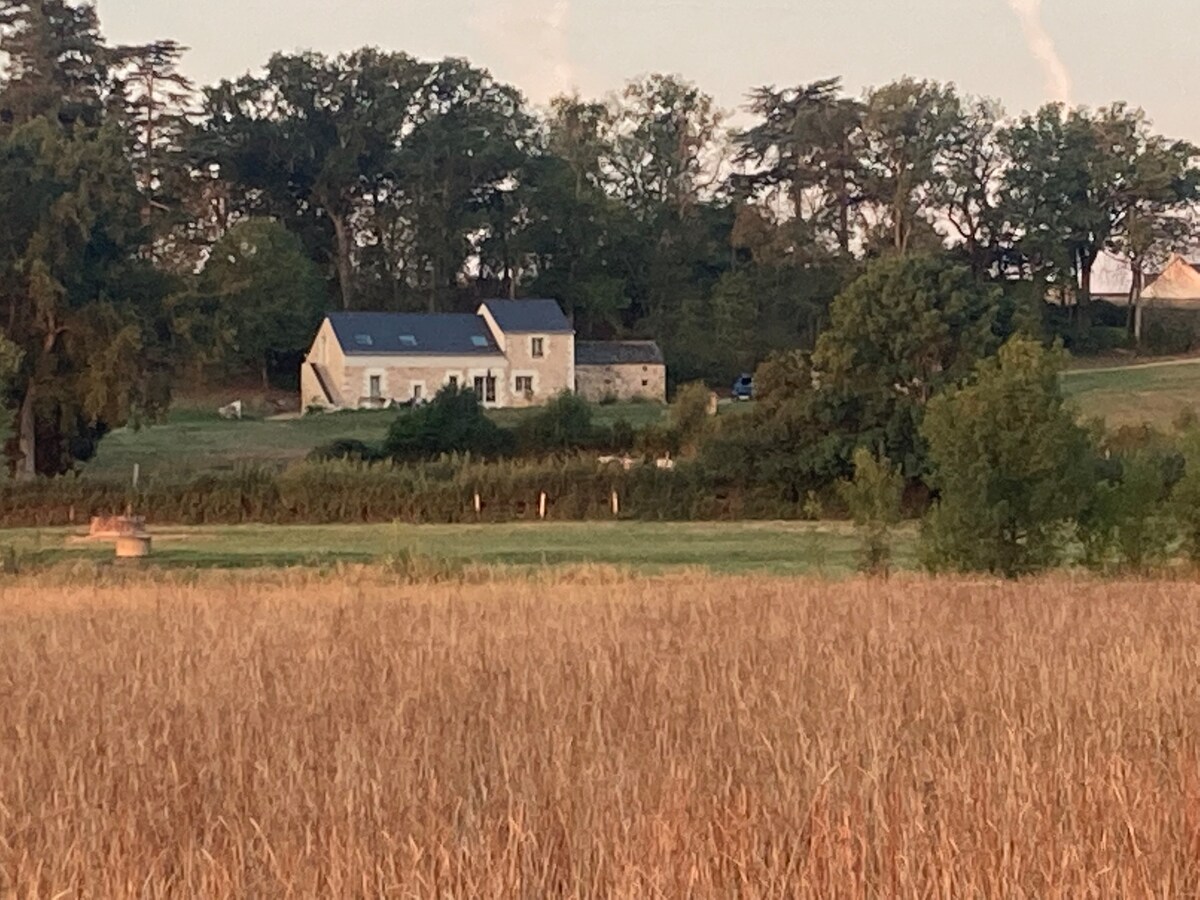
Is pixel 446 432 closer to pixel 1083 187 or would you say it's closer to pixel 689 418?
pixel 689 418

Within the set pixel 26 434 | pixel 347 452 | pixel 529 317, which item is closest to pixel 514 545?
pixel 347 452

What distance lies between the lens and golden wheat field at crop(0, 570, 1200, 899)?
5.48 metres

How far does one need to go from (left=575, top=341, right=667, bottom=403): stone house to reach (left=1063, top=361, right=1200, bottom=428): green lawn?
17497 mm

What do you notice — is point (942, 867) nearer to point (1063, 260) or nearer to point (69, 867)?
point (69, 867)

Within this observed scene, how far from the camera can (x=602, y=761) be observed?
7039 mm

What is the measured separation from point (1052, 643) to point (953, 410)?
40.4 feet

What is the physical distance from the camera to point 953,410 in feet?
79.8

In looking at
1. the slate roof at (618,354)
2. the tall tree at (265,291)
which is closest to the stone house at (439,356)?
the slate roof at (618,354)

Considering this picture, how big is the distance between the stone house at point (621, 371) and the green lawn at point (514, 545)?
34755 millimetres

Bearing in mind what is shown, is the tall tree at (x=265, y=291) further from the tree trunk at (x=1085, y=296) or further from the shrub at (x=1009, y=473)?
the shrub at (x=1009, y=473)

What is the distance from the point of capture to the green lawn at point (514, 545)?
28.9 metres

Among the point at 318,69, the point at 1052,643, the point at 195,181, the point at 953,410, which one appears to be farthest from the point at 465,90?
the point at 1052,643

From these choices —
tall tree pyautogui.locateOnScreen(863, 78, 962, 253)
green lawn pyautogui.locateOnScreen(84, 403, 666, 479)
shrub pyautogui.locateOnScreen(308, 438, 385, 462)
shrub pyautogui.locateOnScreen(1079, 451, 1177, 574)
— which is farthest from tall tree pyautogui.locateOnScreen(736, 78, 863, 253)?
shrub pyautogui.locateOnScreen(1079, 451, 1177, 574)

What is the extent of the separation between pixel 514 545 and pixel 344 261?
51.6 meters
